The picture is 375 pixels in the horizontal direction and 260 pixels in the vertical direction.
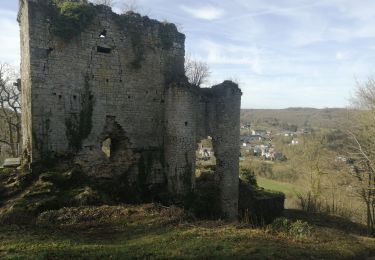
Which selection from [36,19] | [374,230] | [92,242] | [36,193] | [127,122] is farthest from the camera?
[374,230]

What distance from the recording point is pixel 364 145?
1928cm

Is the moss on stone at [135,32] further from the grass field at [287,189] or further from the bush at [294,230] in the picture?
the grass field at [287,189]

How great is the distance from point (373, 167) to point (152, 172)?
11.5 meters

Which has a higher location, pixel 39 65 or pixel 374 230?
pixel 39 65

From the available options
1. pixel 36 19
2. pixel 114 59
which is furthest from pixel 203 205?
pixel 36 19

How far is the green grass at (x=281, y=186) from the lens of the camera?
33597 millimetres

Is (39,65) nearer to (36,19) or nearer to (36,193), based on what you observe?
(36,19)

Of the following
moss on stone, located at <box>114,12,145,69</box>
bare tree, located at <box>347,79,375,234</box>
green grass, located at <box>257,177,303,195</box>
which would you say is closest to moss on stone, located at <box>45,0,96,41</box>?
moss on stone, located at <box>114,12,145,69</box>

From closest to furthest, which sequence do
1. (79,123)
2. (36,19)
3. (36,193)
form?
(36,193), (36,19), (79,123)

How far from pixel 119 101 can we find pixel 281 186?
2699 centimetres

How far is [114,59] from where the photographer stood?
43.1 ft

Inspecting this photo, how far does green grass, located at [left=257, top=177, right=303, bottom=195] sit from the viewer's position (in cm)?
3360

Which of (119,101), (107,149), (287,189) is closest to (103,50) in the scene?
(119,101)

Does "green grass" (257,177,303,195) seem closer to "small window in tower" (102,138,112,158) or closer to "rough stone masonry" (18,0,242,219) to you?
"small window in tower" (102,138,112,158)
